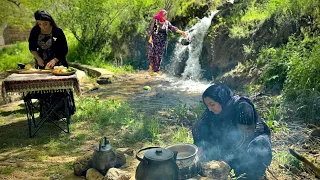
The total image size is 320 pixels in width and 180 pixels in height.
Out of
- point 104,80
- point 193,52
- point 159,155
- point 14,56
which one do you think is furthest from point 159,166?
point 14,56

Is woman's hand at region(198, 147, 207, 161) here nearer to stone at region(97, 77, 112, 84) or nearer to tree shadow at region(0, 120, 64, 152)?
tree shadow at region(0, 120, 64, 152)

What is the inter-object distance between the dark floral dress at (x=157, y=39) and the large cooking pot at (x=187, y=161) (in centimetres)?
363

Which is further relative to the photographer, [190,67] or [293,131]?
[190,67]

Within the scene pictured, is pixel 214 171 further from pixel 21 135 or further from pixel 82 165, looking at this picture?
pixel 21 135

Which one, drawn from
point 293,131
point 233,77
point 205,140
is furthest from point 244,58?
point 205,140

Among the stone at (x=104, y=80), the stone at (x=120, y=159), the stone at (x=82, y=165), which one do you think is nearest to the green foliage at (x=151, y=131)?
the stone at (x=120, y=159)

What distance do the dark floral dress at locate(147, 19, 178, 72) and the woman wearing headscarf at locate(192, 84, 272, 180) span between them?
128 inches

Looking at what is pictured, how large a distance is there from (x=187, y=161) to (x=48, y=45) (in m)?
3.87

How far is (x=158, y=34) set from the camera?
626cm

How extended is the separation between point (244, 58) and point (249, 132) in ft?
19.4

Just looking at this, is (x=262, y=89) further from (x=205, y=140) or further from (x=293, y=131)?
(x=205, y=140)

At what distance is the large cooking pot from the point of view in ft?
8.84

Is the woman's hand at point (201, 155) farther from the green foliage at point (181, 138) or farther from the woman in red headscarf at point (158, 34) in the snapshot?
the woman in red headscarf at point (158, 34)

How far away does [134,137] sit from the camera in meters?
5.00
